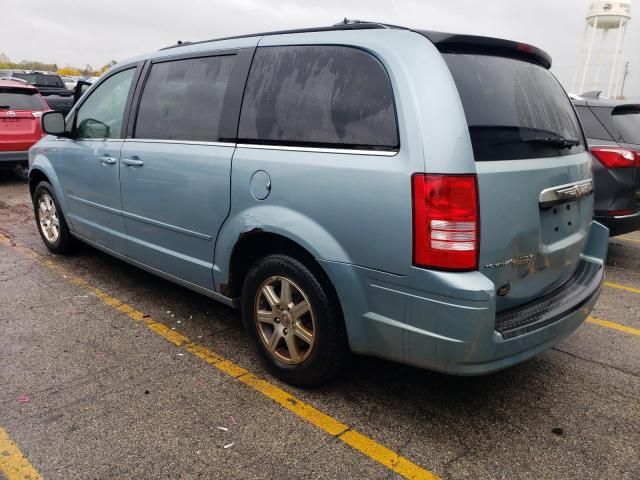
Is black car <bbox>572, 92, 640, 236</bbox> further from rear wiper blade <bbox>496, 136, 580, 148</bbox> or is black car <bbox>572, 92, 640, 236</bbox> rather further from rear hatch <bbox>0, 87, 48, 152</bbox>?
rear hatch <bbox>0, 87, 48, 152</bbox>

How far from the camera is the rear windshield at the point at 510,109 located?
2389 millimetres

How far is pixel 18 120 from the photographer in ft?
30.1

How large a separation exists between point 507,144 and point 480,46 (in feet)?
1.80

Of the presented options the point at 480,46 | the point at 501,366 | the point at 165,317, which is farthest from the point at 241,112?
the point at 501,366

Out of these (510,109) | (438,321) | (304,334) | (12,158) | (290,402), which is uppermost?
(510,109)

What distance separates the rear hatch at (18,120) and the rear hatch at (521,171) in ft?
28.8

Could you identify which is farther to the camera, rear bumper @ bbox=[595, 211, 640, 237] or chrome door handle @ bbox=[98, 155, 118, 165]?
rear bumper @ bbox=[595, 211, 640, 237]

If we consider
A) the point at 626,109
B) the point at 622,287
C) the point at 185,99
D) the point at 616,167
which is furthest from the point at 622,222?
the point at 185,99

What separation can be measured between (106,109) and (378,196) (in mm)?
2876

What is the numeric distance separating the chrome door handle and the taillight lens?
14.7ft

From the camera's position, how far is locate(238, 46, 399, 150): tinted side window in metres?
2.48

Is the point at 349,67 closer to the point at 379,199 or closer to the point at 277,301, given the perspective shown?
the point at 379,199

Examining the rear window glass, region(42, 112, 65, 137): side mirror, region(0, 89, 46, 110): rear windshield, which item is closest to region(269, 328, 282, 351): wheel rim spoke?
region(42, 112, 65, 137): side mirror

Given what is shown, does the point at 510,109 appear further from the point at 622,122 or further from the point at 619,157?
the point at 622,122
